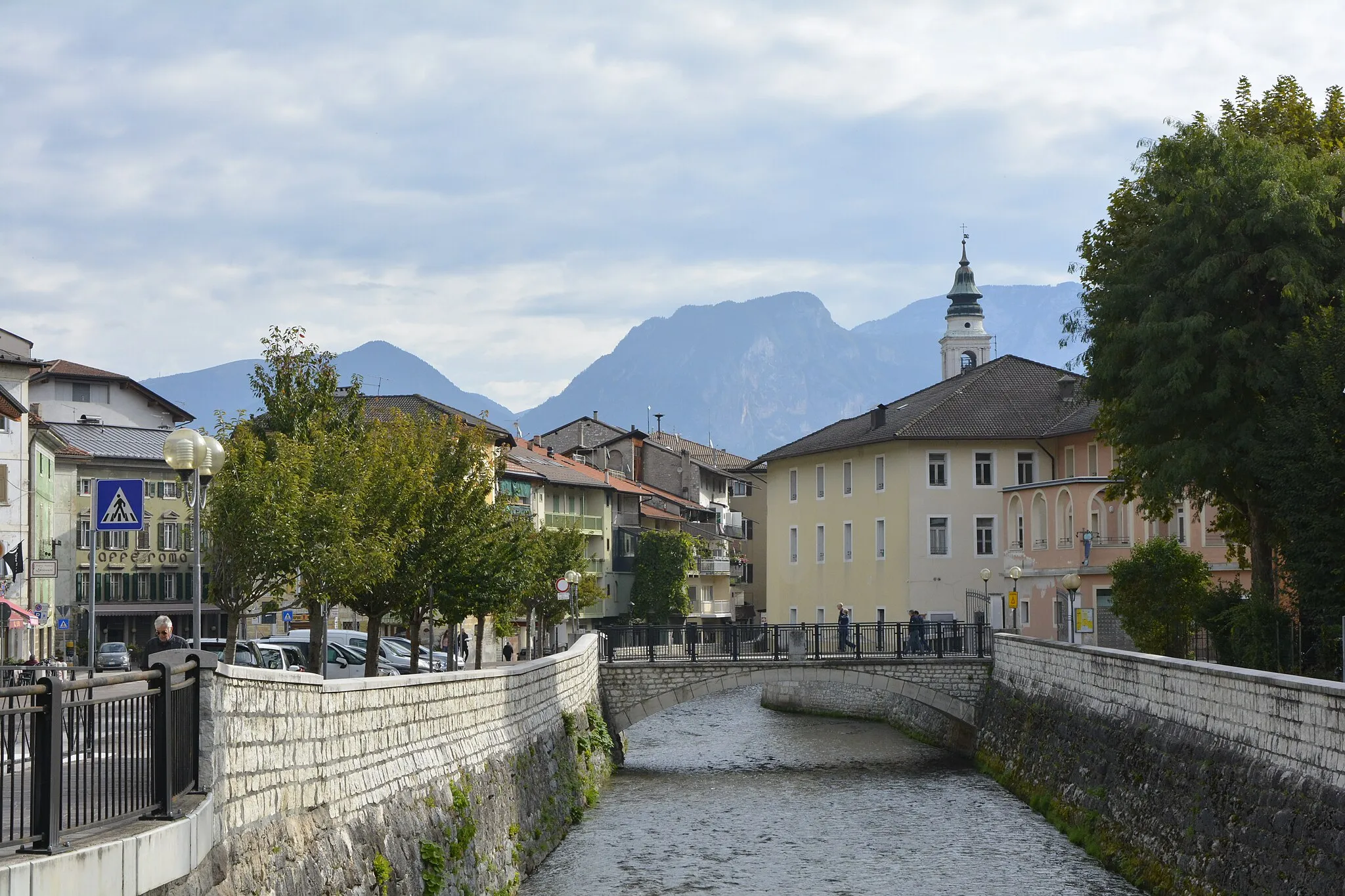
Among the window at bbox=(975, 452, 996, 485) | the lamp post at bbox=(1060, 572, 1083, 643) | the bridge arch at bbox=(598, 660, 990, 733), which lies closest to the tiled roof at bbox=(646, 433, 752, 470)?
the window at bbox=(975, 452, 996, 485)

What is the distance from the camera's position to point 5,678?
18.6 metres

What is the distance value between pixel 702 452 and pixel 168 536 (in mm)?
65402

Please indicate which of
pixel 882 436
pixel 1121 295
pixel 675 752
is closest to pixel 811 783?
pixel 675 752

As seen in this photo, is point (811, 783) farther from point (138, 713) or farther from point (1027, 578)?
point (138, 713)

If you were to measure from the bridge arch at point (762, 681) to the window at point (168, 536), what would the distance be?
3542 cm

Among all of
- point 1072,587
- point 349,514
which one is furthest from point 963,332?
point 349,514

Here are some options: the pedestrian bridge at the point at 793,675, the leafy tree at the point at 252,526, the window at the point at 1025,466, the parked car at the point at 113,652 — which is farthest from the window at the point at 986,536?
the leafy tree at the point at 252,526

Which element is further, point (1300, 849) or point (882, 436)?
point (882, 436)

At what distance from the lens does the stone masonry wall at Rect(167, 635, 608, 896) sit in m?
11.6

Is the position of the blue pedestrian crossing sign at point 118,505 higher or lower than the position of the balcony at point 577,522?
lower

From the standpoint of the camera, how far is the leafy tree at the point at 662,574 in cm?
9412

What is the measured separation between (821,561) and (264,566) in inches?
1787

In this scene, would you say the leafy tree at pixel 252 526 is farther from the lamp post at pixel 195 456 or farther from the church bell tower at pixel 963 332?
the church bell tower at pixel 963 332

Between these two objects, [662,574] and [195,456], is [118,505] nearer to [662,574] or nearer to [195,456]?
[195,456]
